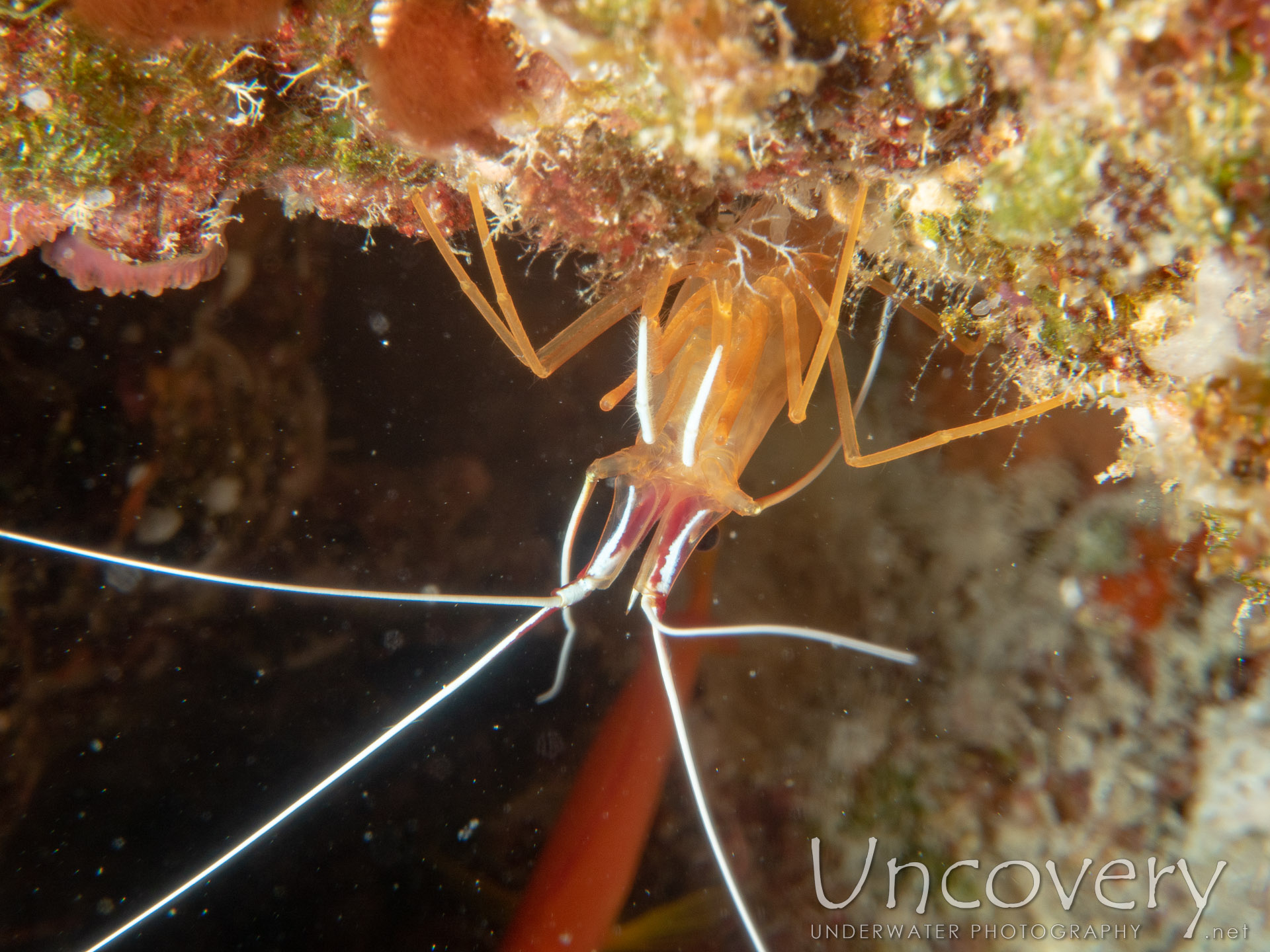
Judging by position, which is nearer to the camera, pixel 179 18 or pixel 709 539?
pixel 179 18

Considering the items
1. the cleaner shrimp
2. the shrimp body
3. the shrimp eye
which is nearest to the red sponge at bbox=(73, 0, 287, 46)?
the cleaner shrimp

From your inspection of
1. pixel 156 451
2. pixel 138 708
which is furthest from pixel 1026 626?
pixel 138 708

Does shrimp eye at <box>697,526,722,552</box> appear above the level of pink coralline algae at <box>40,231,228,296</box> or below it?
below

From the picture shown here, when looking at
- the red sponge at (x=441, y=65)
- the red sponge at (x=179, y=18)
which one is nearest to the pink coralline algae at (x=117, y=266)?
the red sponge at (x=179, y=18)

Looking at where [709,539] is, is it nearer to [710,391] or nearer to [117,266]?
[710,391]

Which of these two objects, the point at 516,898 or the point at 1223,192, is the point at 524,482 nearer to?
the point at 516,898

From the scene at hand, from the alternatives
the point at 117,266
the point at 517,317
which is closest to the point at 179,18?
the point at 117,266

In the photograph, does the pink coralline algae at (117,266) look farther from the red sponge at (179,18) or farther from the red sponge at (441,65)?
the red sponge at (441,65)

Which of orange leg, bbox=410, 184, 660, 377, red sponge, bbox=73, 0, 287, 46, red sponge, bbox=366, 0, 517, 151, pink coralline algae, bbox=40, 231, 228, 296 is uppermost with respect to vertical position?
pink coralline algae, bbox=40, 231, 228, 296

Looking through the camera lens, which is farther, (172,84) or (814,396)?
(814,396)

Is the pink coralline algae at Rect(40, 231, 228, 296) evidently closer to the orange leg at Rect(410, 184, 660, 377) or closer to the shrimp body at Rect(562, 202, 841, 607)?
the orange leg at Rect(410, 184, 660, 377)

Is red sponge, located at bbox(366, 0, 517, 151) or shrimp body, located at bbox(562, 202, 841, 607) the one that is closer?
red sponge, located at bbox(366, 0, 517, 151)
